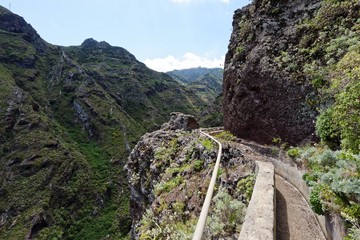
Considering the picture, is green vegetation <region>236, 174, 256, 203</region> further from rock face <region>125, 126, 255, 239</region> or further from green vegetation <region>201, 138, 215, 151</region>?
green vegetation <region>201, 138, 215, 151</region>

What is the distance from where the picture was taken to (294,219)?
28.7 feet

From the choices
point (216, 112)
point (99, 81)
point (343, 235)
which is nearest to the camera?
point (343, 235)

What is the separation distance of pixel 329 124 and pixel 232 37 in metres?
21.9

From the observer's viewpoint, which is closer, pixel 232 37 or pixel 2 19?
pixel 232 37

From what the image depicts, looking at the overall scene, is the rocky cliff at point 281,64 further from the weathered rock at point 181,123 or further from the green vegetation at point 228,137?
the weathered rock at point 181,123

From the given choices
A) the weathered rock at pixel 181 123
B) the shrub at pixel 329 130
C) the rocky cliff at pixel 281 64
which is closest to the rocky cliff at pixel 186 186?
the shrub at pixel 329 130

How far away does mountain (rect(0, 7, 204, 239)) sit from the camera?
72.4 m

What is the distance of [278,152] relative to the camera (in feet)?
59.1

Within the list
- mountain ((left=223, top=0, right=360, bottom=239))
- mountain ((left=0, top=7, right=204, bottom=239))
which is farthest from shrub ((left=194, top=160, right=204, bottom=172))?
mountain ((left=0, top=7, right=204, bottom=239))

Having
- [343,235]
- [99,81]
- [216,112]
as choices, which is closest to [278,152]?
[343,235]

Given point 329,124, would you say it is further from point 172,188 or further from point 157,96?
point 157,96

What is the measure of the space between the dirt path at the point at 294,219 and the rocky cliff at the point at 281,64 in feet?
28.4

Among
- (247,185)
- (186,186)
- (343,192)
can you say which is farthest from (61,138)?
(343,192)

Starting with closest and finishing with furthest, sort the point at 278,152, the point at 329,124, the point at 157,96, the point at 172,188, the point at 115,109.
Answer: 1. the point at 329,124
2. the point at 172,188
3. the point at 278,152
4. the point at 115,109
5. the point at 157,96
